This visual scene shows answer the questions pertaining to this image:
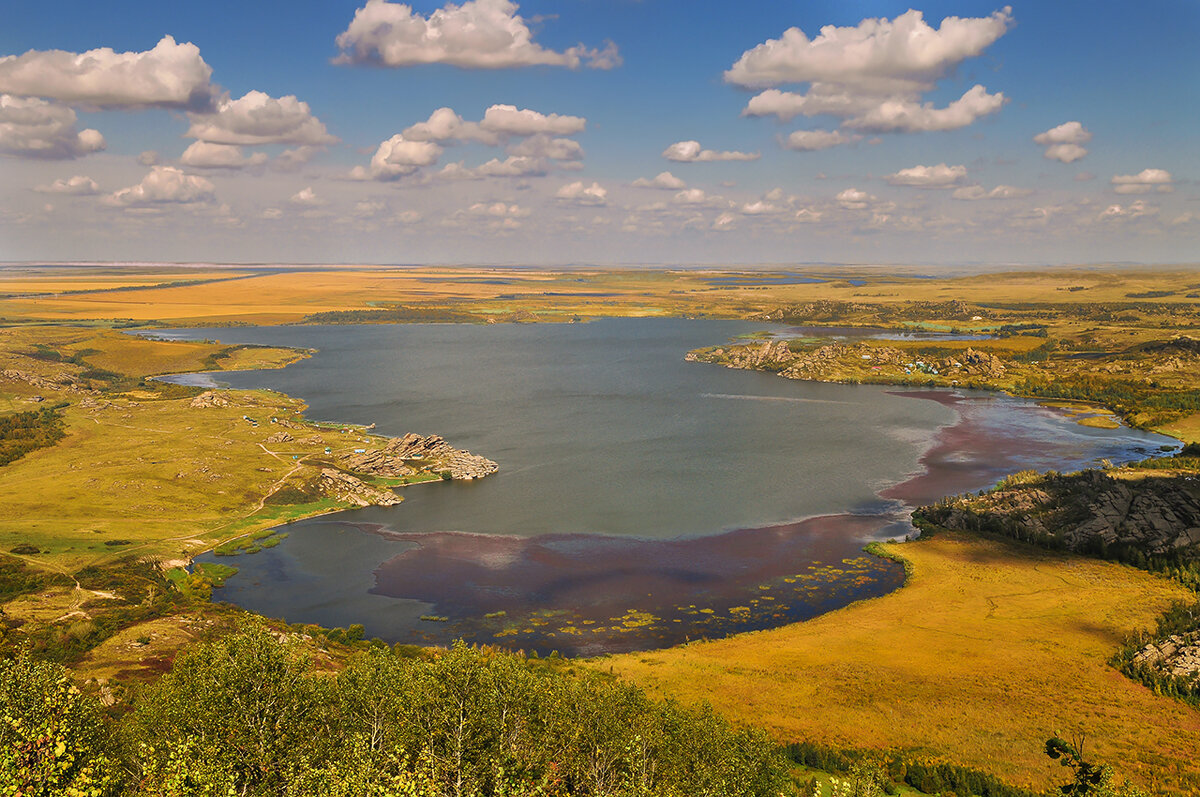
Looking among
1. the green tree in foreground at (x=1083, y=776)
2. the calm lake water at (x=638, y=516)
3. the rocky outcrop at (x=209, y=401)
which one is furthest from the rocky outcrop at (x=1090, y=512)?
the rocky outcrop at (x=209, y=401)

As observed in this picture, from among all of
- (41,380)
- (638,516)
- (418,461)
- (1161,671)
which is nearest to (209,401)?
(41,380)

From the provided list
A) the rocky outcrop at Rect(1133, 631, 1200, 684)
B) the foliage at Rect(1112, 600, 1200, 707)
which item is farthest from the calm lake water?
the rocky outcrop at Rect(1133, 631, 1200, 684)

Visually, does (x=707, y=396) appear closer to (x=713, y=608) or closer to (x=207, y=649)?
(x=713, y=608)

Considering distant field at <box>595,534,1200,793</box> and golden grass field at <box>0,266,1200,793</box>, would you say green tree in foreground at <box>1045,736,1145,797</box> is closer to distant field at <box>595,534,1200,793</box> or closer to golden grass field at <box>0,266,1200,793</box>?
distant field at <box>595,534,1200,793</box>

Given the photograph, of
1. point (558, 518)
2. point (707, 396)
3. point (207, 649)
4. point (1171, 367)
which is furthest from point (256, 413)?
point (1171, 367)

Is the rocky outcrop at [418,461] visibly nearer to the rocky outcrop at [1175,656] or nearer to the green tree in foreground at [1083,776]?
the green tree in foreground at [1083,776]

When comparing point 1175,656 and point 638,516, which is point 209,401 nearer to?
point 638,516
